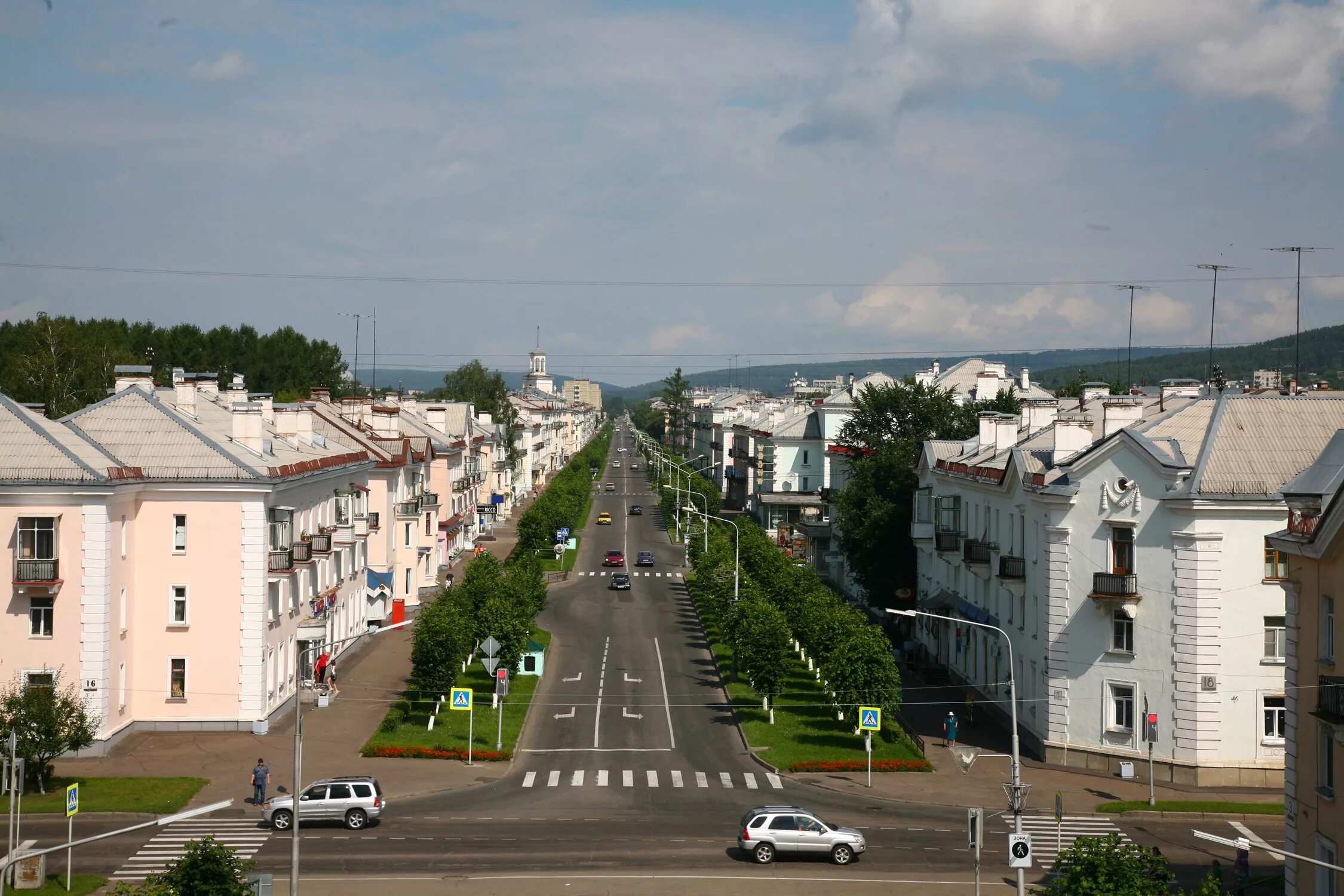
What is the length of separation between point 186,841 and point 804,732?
27220 mm

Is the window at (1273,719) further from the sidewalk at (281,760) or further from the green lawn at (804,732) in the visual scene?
the sidewalk at (281,760)

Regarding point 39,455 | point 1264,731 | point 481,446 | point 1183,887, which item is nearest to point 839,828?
point 1183,887

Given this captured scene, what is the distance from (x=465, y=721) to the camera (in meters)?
57.3

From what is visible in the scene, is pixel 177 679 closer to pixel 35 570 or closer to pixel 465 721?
pixel 35 570

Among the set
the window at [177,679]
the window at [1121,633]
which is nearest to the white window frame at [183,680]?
the window at [177,679]

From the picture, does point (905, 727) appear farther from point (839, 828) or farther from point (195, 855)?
point (195, 855)

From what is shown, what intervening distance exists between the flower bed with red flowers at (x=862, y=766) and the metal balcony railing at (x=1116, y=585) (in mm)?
9000

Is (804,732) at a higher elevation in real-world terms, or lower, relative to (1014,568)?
lower

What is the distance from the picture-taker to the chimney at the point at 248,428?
5750 cm

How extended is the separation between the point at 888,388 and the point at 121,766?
204ft

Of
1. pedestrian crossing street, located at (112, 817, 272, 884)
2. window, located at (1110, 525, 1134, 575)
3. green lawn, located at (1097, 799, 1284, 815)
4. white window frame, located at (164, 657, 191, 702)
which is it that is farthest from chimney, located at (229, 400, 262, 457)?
green lawn, located at (1097, 799, 1284, 815)

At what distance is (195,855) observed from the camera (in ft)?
85.6

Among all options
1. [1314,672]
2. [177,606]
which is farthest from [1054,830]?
[177,606]

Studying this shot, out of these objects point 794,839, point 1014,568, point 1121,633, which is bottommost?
point 794,839
